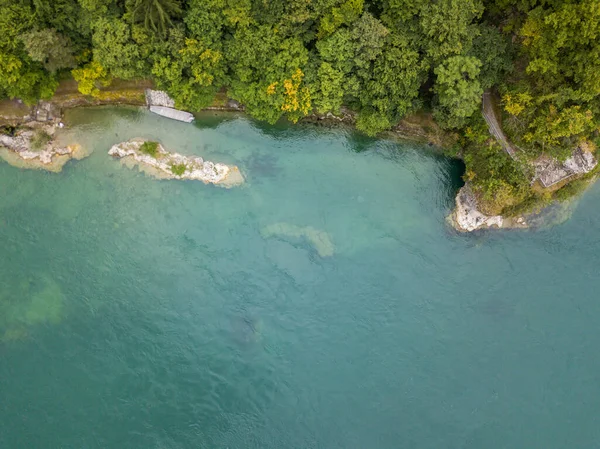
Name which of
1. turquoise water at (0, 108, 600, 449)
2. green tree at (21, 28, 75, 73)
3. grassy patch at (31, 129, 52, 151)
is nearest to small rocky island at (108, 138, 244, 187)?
turquoise water at (0, 108, 600, 449)

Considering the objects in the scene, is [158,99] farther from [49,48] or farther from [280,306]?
[280,306]

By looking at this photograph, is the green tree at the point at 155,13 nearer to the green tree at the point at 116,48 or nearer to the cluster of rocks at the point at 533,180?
the green tree at the point at 116,48

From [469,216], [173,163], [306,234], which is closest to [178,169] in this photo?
[173,163]

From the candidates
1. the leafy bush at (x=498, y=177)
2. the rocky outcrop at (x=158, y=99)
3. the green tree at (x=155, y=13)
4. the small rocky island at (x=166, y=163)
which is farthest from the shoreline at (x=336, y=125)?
the green tree at (x=155, y=13)

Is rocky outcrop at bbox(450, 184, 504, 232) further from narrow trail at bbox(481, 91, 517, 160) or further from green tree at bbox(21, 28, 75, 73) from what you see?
green tree at bbox(21, 28, 75, 73)

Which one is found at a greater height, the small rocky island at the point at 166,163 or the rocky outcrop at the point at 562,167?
the rocky outcrop at the point at 562,167
